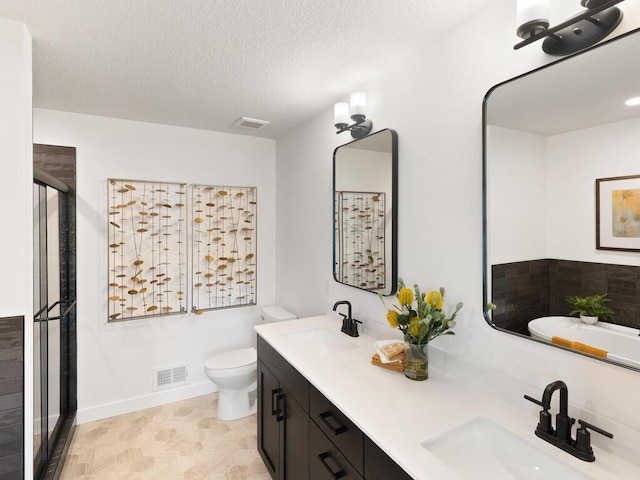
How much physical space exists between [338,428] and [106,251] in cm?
242

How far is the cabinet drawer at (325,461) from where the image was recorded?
130 centimetres

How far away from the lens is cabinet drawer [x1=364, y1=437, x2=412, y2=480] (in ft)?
3.36

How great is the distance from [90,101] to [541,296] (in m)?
2.96

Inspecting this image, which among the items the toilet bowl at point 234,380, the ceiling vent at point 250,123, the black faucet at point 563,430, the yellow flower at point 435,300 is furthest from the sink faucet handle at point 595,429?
the ceiling vent at point 250,123

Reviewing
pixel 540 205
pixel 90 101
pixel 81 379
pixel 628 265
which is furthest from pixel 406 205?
pixel 81 379

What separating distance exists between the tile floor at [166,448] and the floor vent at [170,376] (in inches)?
7.6

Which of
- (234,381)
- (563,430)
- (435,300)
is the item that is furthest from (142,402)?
(563,430)

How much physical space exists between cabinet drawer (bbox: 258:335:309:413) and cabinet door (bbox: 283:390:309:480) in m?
0.04

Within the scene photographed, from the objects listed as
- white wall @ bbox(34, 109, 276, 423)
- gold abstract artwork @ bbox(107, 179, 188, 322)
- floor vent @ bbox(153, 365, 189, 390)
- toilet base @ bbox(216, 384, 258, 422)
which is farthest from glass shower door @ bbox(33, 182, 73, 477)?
toilet base @ bbox(216, 384, 258, 422)

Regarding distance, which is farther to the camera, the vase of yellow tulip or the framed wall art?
the vase of yellow tulip

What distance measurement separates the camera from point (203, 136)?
319 centimetres

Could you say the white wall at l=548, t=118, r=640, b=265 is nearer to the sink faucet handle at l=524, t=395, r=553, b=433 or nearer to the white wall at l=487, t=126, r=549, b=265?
the white wall at l=487, t=126, r=549, b=265

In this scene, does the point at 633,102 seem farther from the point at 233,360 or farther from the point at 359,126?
the point at 233,360

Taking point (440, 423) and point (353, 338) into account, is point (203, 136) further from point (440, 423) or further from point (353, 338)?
point (440, 423)
